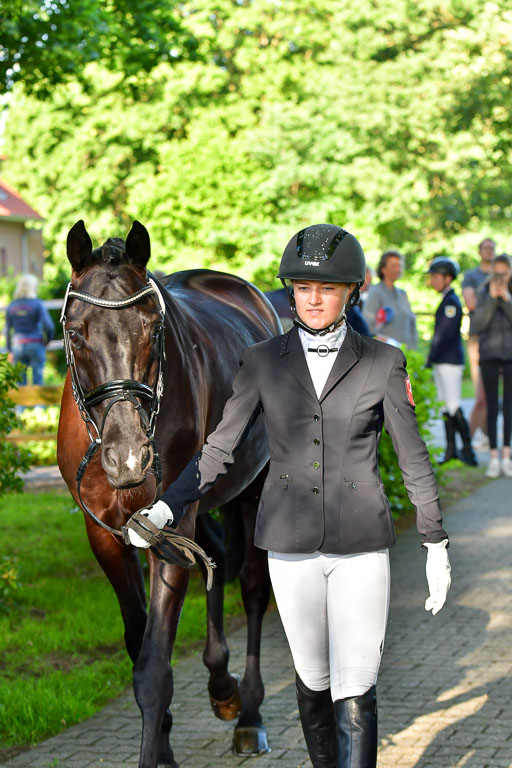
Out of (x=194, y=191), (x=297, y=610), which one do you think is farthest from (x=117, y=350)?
(x=194, y=191)

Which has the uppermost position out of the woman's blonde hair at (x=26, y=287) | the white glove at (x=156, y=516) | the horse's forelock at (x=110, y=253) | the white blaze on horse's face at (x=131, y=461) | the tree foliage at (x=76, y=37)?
the tree foliage at (x=76, y=37)

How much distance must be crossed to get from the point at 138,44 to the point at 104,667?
26.3 feet

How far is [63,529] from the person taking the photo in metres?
9.72

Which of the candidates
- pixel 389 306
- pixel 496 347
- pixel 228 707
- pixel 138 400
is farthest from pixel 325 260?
pixel 496 347

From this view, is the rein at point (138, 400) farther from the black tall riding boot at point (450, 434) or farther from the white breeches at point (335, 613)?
the black tall riding boot at point (450, 434)

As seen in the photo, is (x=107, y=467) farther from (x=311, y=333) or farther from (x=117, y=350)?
(x=311, y=333)

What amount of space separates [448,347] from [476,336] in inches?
19.6

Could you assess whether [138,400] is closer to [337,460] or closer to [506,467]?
[337,460]

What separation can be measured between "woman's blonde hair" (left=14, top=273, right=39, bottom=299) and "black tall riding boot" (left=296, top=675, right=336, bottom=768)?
12.5 m

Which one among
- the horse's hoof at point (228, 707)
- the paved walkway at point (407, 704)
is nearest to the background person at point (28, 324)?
the paved walkway at point (407, 704)

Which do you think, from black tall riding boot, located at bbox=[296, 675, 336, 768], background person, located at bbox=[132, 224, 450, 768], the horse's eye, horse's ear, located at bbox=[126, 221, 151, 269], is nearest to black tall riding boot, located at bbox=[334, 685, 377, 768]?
background person, located at bbox=[132, 224, 450, 768]

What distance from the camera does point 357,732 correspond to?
3340 mm

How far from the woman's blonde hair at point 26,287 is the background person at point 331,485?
12.4m

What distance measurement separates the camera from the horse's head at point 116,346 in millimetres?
3693
